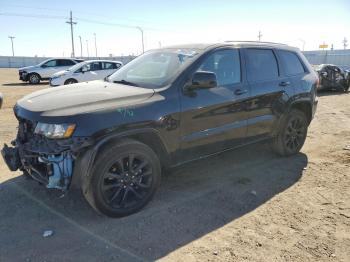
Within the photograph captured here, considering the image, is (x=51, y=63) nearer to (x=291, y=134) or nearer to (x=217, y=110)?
(x=291, y=134)

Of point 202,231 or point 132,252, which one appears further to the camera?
point 202,231

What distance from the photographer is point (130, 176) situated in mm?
3848

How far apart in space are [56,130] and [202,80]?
167cm

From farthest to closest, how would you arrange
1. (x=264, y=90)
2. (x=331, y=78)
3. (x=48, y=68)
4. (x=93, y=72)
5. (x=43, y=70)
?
(x=48, y=68) < (x=43, y=70) < (x=93, y=72) < (x=331, y=78) < (x=264, y=90)

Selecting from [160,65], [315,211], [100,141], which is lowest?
[315,211]

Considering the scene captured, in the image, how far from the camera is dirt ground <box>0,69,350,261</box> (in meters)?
3.26

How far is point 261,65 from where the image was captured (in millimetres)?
5176

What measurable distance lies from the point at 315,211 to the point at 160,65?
8.30 ft

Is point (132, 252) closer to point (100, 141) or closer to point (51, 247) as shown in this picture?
point (51, 247)

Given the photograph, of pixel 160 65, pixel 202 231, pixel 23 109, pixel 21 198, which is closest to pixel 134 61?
pixel 160 65

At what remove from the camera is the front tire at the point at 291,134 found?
5645mm

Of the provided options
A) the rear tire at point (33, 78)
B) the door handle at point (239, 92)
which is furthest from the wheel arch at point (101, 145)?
the rear tire at point (33, 78)

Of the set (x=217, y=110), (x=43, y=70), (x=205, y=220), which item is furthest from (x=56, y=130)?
(x=43, y=70)

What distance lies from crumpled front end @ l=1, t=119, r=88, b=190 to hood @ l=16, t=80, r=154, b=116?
233 millimetres
